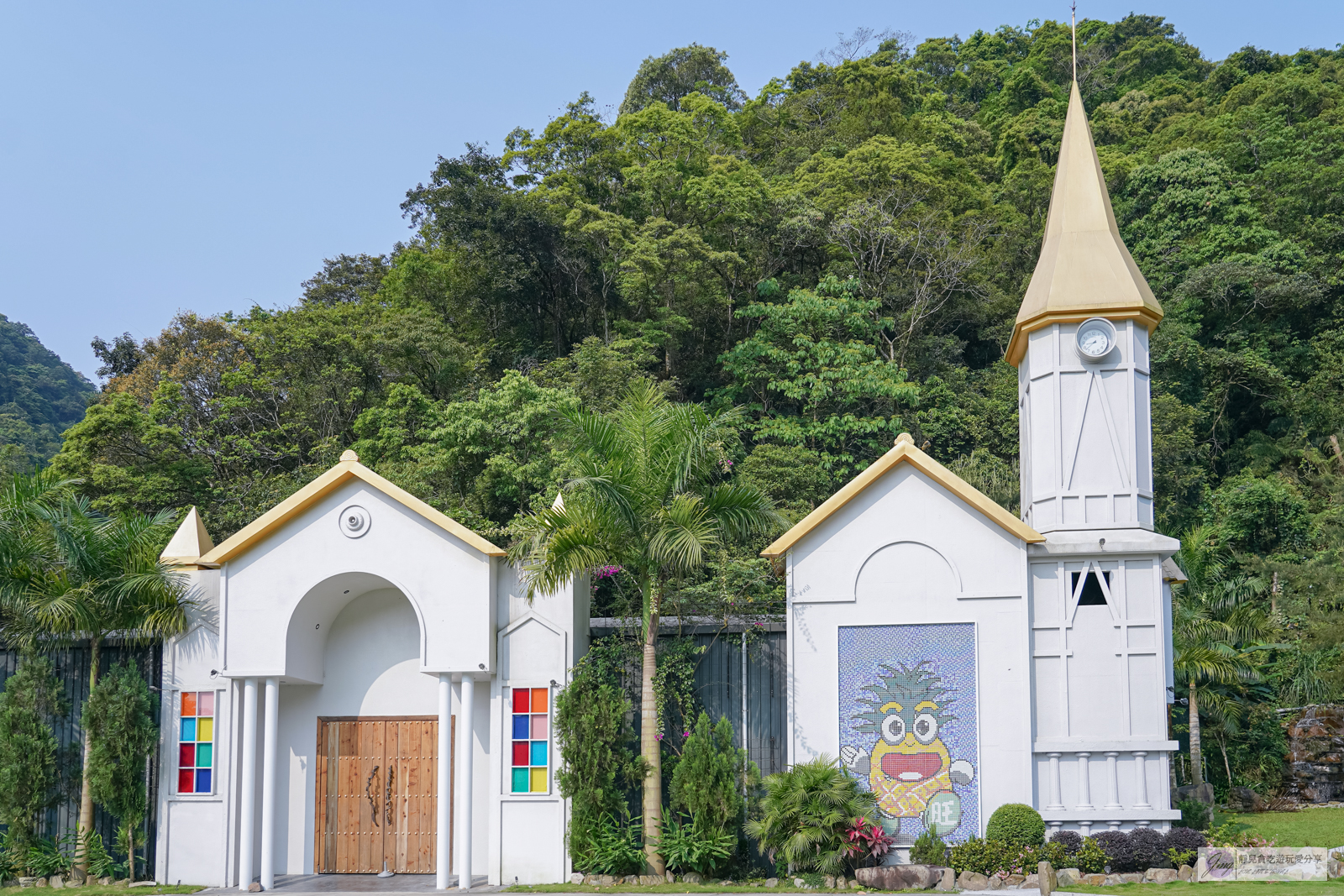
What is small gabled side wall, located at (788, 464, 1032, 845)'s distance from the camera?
612 inches

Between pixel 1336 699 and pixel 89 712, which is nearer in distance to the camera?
pixel 89 712

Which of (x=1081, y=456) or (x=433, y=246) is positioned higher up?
(x=433, y=246)

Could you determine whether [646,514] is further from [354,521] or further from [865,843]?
[865,843]

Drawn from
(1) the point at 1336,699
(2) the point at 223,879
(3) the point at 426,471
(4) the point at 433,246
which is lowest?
(2) the point at 223,879

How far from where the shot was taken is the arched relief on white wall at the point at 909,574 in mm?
16031

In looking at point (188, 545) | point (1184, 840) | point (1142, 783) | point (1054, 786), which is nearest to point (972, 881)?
point (1054, 786)

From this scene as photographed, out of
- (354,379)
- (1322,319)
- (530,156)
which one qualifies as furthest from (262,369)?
(1322,319)

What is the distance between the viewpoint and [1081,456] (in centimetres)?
1664

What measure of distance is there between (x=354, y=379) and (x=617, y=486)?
64.4 feet

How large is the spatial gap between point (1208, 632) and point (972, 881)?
1138cm

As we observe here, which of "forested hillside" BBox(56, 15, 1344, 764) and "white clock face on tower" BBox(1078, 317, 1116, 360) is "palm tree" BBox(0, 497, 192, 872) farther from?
"white clock face on tower" BBox(1078, 317, 1116, 360)

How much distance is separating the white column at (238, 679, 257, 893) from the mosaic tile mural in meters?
8.10

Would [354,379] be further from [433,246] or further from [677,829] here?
[677,829]

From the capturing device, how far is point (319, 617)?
17.4 metres
